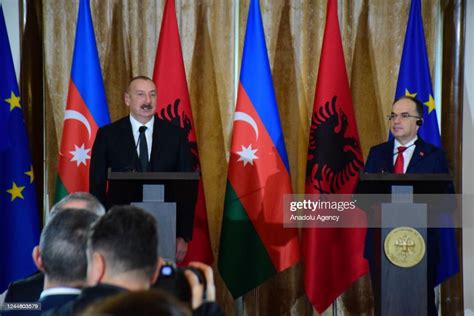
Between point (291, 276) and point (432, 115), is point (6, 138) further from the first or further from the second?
point (432, 115)

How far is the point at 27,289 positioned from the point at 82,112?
2.98 meters

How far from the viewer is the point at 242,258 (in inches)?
208

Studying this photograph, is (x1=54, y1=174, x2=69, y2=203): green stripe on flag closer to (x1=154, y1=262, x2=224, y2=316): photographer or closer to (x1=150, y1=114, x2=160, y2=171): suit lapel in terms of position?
(x1=150, y1=114, x2=160, y2=171): suit lapel

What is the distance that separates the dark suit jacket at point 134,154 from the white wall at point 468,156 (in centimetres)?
248

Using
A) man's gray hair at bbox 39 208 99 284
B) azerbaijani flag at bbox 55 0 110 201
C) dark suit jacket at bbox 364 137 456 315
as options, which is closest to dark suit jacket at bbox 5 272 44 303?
man's gray hair at bbox 39 208 99 284

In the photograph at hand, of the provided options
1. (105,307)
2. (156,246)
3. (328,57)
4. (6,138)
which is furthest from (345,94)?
(105,307)

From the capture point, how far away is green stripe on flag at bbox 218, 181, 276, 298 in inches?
208

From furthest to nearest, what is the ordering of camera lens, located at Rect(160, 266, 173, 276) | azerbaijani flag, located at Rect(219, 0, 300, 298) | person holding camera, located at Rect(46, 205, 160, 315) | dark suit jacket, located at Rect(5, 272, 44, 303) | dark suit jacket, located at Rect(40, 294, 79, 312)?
azerbaijani flag, located at Rect(219, 0, 300, 298) → dark suit jacket, located at Rect(5, 272, 44, 303) → dark suit jacket, located at Rect(40, 294, 79, 312) → camera lens, located at Rect(160, 266, 173, 276) → person holding camera, located at Rect(46, 205, 160, 315)

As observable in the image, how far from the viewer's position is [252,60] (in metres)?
5.43

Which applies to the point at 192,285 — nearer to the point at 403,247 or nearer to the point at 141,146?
the point at 403,247

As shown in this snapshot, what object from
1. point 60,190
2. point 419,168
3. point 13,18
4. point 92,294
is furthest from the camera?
point 13,18

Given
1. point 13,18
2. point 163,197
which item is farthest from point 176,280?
point 13,18

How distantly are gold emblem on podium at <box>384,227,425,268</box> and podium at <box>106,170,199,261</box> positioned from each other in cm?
106

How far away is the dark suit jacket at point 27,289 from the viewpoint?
7.96 ft
